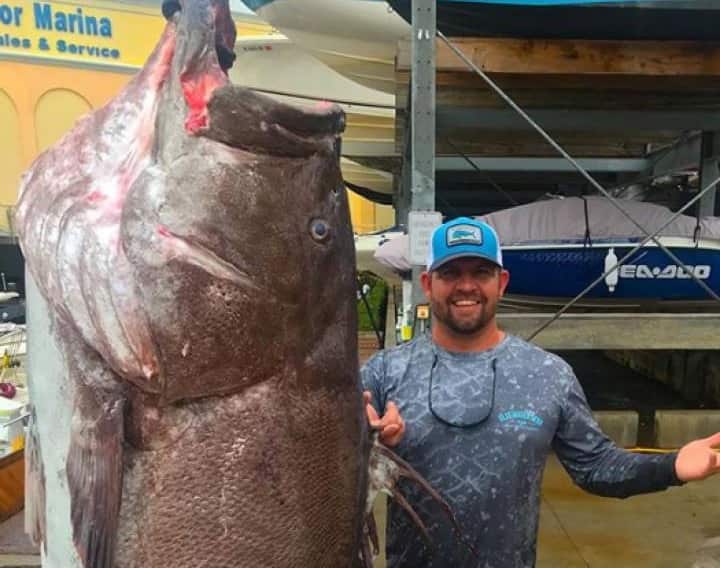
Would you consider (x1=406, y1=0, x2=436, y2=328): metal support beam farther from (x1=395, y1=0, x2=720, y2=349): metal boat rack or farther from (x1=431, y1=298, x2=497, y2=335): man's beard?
(x1=431, y1=298, x2=497, y2=335): man's beard

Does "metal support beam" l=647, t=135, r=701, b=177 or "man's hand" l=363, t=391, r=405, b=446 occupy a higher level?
"metal support beam" l=647, t=135, r=701, b=177

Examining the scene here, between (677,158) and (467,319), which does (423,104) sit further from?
(677,158)

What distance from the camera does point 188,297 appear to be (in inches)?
49.4

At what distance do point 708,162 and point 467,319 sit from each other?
5.55 metres

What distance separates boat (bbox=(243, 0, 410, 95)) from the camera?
620 centimetres

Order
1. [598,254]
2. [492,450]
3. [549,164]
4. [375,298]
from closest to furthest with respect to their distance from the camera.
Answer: [492,450]
[598,254]
[549,164]
[375,298]

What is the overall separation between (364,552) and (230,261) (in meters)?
0.71

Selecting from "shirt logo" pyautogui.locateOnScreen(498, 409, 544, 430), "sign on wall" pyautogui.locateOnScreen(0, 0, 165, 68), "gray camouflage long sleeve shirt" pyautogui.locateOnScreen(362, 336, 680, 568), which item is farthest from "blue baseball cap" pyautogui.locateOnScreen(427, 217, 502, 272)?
"sign on wall" pyautogui.locateOnScreen(0, 0, 165, 68)

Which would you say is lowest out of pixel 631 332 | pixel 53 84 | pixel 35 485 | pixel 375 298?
pixel 375 298

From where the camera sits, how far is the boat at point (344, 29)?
6200 millimetres

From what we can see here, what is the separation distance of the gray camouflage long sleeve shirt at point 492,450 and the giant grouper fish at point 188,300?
684 mm

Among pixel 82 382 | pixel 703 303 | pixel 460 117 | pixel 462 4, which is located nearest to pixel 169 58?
pixel 82 382

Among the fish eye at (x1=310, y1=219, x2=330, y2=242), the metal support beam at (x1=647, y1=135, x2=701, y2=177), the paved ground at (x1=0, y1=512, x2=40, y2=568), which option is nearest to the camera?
the fish eye at (x1=310, y1=219, x2=330, y2=242)

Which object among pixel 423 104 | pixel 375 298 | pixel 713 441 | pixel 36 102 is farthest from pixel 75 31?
pixel 713 441
